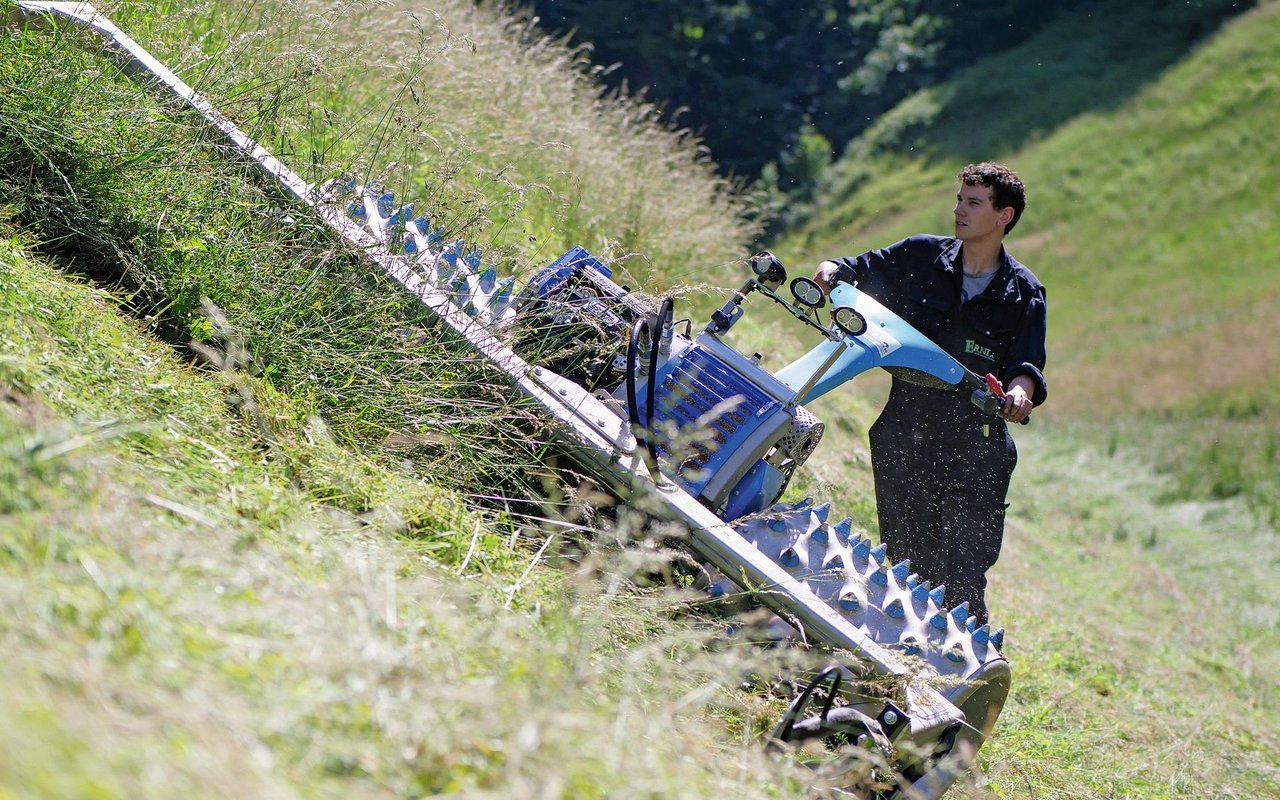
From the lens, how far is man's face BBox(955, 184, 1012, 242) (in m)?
5.55

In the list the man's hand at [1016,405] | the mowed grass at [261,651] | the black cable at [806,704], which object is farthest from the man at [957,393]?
the mowed grass at [261,651]

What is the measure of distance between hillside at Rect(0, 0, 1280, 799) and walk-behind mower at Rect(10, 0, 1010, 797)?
0.14m

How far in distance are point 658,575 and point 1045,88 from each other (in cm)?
3596

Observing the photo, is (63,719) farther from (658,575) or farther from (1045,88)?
(1045,88)

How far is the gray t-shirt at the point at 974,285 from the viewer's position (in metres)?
5.61

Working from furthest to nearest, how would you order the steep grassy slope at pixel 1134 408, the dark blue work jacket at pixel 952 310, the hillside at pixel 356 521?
the steep grassy slope at pixel 1134 408
the dark blue work jacket at pixel 952 310
the hillside at pixel 356 521

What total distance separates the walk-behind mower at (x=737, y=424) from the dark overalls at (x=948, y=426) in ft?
1.77

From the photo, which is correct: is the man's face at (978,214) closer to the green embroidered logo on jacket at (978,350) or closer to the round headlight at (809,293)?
the green embroidered logo on jacket at (978,350)

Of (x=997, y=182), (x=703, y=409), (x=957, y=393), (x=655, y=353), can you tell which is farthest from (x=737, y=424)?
(x=997, y=182)

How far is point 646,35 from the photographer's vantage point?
2859 cm

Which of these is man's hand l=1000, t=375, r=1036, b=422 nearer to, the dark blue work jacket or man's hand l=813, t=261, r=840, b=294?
the dark blue work jacket

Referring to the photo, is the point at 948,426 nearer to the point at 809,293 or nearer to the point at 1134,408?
the point at 809,293

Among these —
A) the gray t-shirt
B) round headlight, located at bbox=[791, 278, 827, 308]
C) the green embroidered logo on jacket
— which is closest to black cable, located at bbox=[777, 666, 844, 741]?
round headlight, located at bbox=[791, 278, 827, 308]

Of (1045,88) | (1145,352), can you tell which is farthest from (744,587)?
(1045,88)
